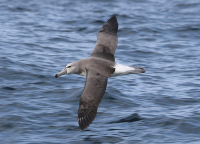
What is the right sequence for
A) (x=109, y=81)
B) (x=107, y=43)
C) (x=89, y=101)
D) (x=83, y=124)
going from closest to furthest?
(x=83, y=124), (x=89, y=101), (x=107, y=43), (x=109, y=81)

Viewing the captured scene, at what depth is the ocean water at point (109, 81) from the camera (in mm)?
7439

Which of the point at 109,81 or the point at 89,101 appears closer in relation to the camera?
the point at 89,101

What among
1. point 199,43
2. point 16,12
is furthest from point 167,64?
point 16,12

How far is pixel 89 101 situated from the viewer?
24.4 ft

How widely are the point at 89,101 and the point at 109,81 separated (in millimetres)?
3363

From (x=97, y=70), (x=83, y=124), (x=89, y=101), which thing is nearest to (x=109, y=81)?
(x=97, y=70)

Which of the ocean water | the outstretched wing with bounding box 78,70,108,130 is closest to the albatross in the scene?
the outstretched wing with bounding box 78,70,108,130

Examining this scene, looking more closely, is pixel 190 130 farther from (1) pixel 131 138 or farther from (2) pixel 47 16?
(2) pixel 47 16

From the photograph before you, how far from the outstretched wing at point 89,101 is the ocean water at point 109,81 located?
308 millimetres

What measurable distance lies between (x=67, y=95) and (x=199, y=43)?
7.89m

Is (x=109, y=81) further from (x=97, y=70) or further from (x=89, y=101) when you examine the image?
(x=89, y=101)

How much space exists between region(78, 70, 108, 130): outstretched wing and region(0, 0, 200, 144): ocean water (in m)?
0.31

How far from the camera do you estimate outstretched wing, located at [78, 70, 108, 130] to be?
729cm

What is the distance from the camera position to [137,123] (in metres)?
7.88
